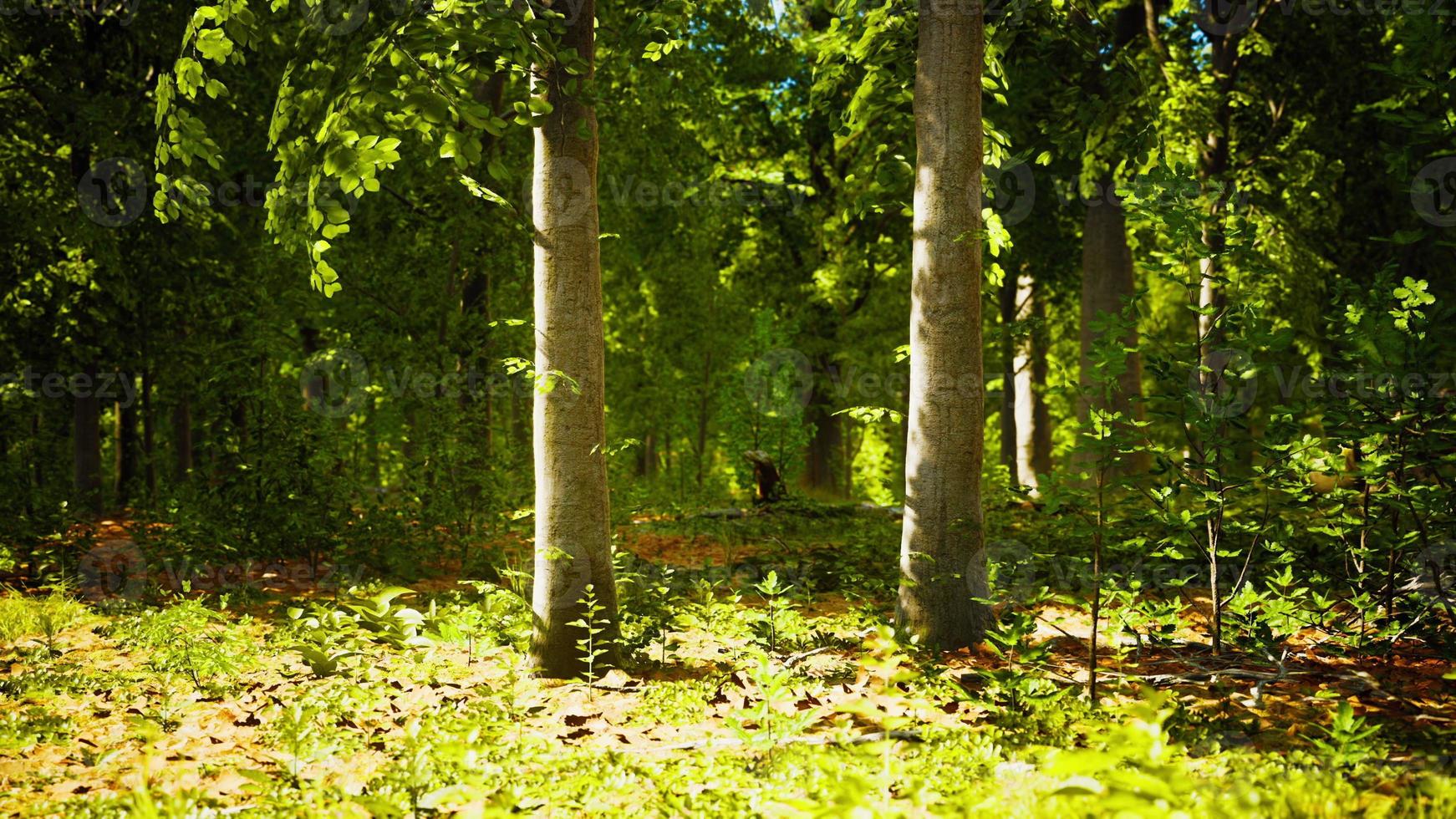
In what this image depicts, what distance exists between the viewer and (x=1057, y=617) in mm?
6395

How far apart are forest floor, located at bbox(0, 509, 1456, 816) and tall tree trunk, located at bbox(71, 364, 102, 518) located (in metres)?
4.86

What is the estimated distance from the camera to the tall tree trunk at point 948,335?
4988 millimetres

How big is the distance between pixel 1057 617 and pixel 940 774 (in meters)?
3.43

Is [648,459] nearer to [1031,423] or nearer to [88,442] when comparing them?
[1031,423]

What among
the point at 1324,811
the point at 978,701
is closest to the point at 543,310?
the point at 978,701

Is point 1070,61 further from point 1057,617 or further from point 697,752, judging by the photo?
point 697,752
